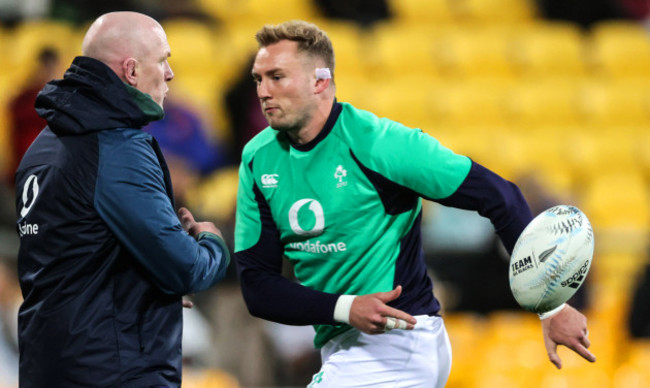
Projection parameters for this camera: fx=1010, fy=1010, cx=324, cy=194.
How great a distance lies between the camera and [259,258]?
415 cm

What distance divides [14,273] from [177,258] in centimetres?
399

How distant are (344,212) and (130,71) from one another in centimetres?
102

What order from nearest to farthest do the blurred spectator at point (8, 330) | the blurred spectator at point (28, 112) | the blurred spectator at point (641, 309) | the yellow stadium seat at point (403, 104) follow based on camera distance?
the blurred spectator at point (8, 330)
the blurred spectator at point (641, 309)
the blurred spectator at point (28, 112)
the yellow stadium seat at point (403, 104)

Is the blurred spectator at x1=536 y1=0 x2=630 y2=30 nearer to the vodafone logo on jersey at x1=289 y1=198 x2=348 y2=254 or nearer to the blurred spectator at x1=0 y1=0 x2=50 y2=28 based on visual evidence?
the blurred spectator at x1=0 y1=0 x2=50 y2=28

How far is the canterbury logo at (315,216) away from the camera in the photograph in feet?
13.2

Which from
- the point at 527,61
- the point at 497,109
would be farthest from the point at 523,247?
the point at 527,61

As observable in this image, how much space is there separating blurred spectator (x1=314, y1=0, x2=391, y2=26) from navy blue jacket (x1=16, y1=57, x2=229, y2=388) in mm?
7748

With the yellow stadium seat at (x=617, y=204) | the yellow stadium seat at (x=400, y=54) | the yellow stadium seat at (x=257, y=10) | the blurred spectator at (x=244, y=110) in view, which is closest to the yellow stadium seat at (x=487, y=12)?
the yellow stadium seat at (x=400, y=54)

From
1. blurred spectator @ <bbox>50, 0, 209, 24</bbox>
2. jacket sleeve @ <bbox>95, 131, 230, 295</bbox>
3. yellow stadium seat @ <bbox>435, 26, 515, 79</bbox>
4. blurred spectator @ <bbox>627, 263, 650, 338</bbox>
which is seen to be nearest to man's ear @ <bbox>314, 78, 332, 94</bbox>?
jacket sleeve @ <bbox>95, 131, 230, 295</bbox>

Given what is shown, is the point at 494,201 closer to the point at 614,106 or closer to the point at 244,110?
the point at 244,110

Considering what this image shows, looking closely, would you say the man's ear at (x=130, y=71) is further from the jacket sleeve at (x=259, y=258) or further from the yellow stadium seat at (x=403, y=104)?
the yellow stadium seat at (x=403, y=104)

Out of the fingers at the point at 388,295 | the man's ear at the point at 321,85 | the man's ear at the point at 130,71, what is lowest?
the fingers at the point at 388,295

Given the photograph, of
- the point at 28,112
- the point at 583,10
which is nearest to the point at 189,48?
the point at 28,112

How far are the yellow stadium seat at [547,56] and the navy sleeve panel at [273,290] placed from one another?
742 cm
